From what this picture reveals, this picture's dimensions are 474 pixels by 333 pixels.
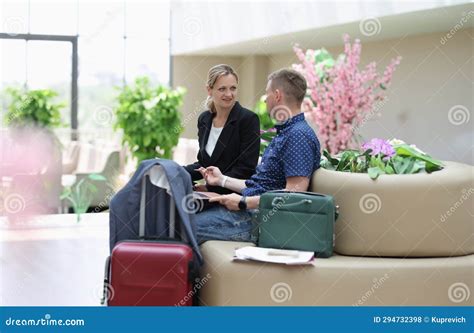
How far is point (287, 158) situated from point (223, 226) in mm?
565

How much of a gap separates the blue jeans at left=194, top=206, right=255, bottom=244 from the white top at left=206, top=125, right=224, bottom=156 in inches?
18.1

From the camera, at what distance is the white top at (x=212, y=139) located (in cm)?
458

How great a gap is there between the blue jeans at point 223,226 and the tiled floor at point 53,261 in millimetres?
1291

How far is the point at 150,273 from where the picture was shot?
371 centimetres

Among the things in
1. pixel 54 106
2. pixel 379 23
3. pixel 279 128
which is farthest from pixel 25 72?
pixel 279 128

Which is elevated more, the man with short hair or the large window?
the large window

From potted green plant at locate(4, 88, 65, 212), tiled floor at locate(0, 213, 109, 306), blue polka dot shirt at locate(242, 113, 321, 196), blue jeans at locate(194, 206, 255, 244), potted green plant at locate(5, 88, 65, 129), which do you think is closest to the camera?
blue polka dot shirt at locate(242, 113, 321, 196)

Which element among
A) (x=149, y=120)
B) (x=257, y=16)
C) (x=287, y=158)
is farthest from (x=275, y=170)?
(x=149, y=120)

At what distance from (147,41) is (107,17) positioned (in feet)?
3.97

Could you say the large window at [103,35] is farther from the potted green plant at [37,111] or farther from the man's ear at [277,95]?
the man's ear at [277,95]

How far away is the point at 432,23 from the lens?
8.74 m

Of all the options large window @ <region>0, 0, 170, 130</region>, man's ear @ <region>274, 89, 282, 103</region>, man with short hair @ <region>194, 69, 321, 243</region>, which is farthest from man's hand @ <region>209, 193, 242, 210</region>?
large window @ <region>0, 0, 170, 130</region>

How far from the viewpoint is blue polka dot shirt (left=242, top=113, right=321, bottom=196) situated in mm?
4059

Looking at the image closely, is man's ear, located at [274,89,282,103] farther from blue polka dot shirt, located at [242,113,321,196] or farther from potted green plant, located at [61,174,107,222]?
potted green plant, located at [61,174,107,222]
